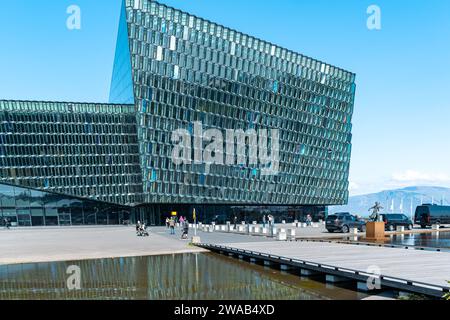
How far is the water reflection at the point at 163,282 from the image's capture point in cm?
1672

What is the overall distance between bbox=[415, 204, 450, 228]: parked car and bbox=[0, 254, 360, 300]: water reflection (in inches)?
1749

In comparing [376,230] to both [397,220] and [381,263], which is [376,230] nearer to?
[397,220]

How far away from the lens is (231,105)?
87.2 metres

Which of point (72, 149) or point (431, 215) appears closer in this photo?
point (431, 215)

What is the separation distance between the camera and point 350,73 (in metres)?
109

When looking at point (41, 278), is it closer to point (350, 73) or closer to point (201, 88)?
point (201, 88)

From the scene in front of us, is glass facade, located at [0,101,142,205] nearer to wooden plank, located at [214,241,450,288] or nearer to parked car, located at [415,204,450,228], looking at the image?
parked car, located at [415,204,450,228]

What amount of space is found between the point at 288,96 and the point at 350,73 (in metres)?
21.1

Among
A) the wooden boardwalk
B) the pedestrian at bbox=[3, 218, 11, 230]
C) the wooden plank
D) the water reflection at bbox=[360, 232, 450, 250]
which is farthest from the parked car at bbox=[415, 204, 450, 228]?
the pedestrian at bbox=[3, 218, 11, 230]

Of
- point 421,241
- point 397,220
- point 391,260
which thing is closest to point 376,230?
point 421,241

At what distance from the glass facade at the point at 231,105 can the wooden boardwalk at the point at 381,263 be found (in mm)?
51047

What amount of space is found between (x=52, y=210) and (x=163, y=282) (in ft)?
222

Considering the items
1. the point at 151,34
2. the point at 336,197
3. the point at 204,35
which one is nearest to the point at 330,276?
the point at 151,34

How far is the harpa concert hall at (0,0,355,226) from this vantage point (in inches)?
3039
